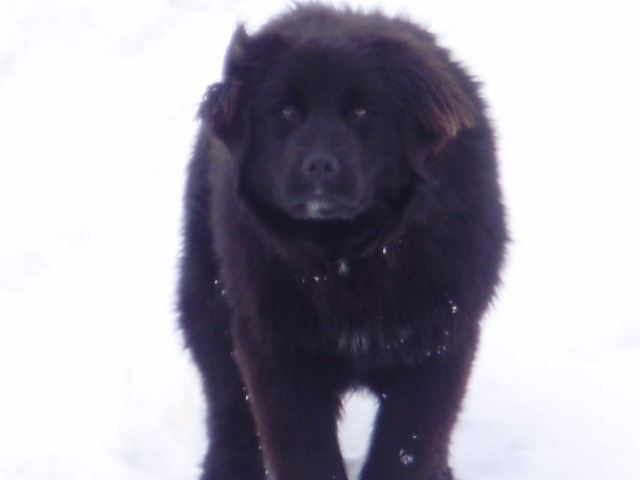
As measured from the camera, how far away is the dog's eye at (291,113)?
3123 millimetres

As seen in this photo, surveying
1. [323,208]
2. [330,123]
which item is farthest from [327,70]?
[323,208]

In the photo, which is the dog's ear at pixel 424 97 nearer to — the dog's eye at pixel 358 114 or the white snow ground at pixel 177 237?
the dog's eye at pixel 358 114

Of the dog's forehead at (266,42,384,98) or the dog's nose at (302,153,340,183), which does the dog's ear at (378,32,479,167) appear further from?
the dog's nose at (302,153,340,183)

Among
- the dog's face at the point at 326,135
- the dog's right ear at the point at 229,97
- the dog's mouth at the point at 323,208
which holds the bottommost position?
the dog's mouth at the point at 323,208

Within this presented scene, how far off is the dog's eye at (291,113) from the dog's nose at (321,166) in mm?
189

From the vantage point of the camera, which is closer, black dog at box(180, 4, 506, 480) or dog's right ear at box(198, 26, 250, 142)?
black dog at box(180, 4, 506, 480)

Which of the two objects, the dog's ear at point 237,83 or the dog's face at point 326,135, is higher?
the dog's ear at point 237,83

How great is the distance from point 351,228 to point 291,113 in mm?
391

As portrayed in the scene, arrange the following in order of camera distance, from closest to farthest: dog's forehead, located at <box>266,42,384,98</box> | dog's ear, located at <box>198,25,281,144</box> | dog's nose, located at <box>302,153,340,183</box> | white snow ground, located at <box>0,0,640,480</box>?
dog's nose, located at <box>302,153,340,183</box> < dog's forehead, located at <box>266,42,384,98</box> < dog's ear, located at <box>198,25,281,144</box> < white snow ground, located at <box>0,0,640,480</box>

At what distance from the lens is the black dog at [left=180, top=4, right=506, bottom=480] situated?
10.2 feet

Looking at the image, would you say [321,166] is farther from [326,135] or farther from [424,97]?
[424,97]

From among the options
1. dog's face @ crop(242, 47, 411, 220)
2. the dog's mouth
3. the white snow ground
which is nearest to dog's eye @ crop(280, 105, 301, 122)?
dog's face @ crop(242, 47, 411, 220)

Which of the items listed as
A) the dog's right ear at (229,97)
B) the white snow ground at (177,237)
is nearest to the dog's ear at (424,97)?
the dog's right ear at (229,97)

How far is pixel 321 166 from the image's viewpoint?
2.97 metres
